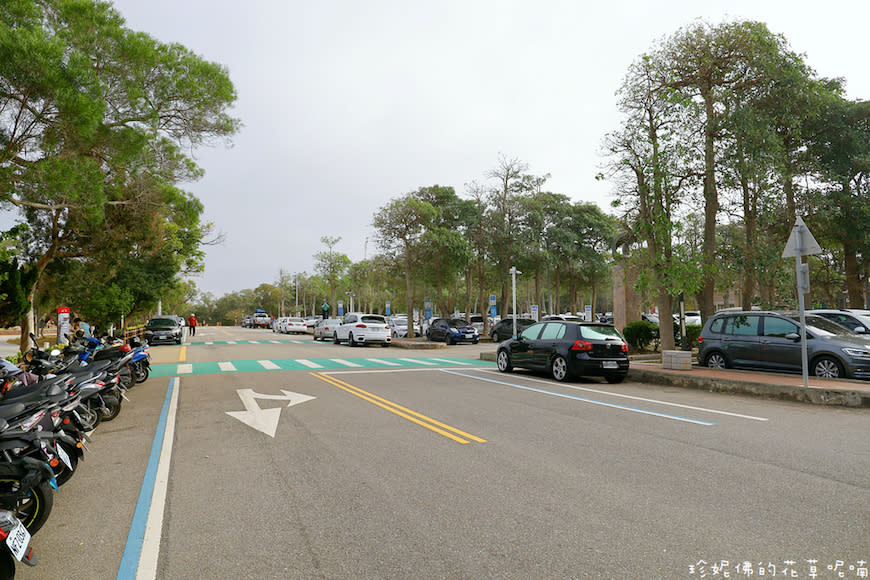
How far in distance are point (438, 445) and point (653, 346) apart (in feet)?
60.2

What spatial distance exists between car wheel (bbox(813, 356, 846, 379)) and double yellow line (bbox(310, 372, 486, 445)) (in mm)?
9246

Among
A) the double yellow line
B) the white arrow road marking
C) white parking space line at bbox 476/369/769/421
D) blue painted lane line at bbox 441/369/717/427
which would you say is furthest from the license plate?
white parking space line at bbox 476/369/769/421

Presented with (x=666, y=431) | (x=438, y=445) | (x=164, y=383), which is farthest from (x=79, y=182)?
(x=666, y=431)

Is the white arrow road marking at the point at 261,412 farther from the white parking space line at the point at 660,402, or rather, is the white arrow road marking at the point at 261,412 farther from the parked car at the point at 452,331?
the parked car at the point at 452,331

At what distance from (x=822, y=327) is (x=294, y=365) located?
1470cm

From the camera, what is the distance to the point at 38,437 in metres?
4.52

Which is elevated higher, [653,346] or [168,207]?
[168,207]

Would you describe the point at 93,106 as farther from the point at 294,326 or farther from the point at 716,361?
the point at 294,326

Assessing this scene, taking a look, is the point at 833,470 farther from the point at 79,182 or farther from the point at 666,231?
the point at 79,182

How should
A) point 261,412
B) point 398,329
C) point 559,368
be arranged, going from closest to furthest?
point 261,412
point 559,368
point 398,329

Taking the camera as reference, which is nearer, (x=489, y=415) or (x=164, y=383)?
(x=489, y=415)

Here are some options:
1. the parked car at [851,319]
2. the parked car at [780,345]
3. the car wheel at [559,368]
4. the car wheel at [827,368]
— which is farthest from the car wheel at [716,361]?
the car wheel at [559,368]

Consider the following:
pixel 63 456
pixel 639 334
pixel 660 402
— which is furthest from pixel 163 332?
pixel 63 456

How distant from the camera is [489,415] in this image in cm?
889
